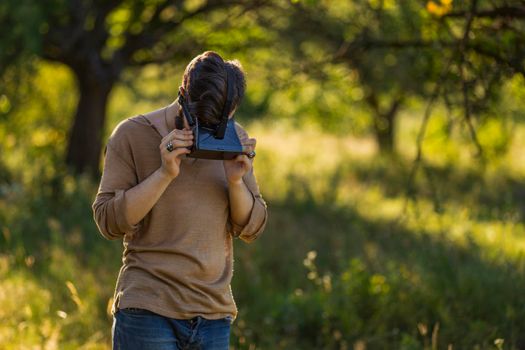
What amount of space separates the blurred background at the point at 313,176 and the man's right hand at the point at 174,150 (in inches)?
73.5

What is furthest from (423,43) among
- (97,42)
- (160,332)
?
(97,42)

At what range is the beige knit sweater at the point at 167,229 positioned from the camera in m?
3.00

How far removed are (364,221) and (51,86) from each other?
640cm

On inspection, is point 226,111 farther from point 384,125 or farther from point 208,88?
point 384,125

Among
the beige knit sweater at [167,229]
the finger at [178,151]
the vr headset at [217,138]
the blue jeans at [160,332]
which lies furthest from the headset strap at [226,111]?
the blue jeans at [160,332]

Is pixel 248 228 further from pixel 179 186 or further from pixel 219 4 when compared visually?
pixel 219 4

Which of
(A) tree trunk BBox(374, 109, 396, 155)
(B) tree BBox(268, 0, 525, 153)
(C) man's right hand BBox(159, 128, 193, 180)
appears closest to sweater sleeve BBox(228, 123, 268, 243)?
(C) man's right hand BBox(159, 128, 193, 180)

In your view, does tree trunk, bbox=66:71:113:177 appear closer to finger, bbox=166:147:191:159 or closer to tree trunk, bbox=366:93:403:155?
tree trunk, bbox=366:93:403:155

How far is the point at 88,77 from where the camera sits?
38.5ft

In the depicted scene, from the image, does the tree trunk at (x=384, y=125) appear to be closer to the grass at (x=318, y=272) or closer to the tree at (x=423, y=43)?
the tree at (x=423, y=43)

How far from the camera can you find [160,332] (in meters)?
2.95

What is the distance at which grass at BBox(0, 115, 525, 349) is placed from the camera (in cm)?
565

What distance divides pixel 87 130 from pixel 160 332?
378 inches

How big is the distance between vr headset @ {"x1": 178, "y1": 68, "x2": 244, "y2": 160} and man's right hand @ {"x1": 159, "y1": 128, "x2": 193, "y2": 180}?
21 mm
